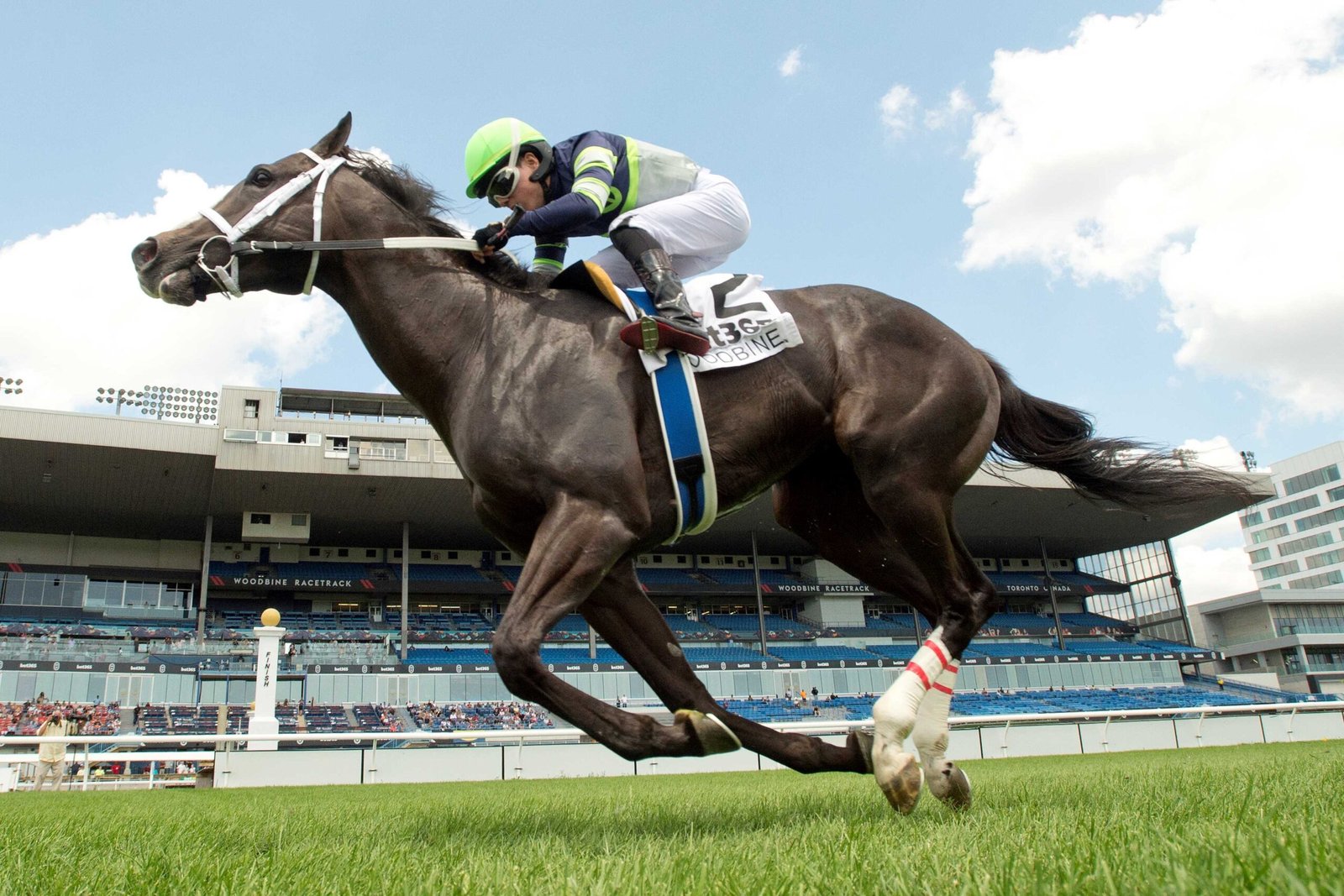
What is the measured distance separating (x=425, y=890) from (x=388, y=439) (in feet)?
140

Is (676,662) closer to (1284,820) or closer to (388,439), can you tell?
(1284,820)

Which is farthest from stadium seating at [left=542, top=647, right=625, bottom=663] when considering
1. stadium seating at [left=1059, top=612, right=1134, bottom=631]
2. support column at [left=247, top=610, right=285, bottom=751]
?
stadium seating at [left=1059, top=612, right=1134, bottom=631]

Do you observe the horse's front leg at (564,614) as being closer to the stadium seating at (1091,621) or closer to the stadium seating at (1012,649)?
the stadium seating at (1012,649)

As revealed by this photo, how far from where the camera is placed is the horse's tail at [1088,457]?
4617mm

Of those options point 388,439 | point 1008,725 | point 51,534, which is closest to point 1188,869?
point 1008,725

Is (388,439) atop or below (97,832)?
atop

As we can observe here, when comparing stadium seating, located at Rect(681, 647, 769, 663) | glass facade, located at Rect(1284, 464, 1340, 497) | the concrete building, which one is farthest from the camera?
glass facade, located at Rect(1284, 464, 1340, 497)

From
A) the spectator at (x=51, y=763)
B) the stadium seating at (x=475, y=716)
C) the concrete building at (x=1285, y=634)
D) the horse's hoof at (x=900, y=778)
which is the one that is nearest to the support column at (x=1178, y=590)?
the concrete building at (x=1285, y=634)

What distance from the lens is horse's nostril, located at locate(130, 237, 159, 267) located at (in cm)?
402

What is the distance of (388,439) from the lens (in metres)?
42.7

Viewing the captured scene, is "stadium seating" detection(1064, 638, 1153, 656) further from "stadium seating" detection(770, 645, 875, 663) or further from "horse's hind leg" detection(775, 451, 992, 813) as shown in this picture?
"horse's hind leg" detection(775, 451, 992, 813)

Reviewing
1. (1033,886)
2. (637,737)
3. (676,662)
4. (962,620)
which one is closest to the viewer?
(1033,886)

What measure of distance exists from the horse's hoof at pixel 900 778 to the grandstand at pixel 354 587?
27.8 metres

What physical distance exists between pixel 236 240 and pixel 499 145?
1.15m
